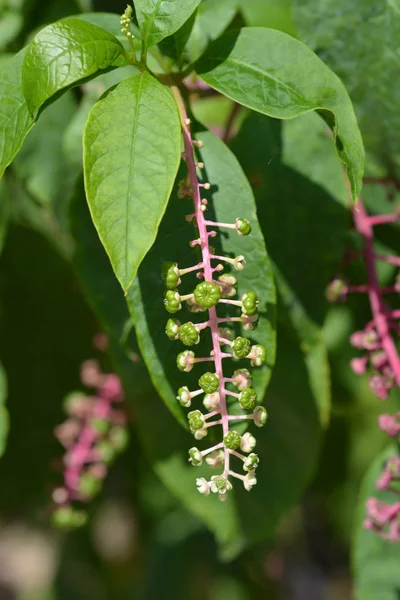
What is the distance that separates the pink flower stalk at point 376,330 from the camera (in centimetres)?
127

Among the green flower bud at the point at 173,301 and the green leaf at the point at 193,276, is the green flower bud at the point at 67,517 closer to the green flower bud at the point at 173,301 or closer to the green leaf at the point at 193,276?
the green leaf at the point at 193,276

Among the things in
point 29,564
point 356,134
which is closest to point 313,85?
point 356,134

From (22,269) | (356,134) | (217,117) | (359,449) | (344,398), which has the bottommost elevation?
(359,449)

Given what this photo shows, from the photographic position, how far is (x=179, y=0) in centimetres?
98

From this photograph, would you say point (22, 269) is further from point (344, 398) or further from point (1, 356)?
point (344, 398)

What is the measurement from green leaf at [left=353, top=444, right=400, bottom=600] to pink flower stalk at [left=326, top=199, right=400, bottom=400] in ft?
0.72

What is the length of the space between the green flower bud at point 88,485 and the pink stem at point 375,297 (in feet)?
2.05

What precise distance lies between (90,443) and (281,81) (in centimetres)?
85

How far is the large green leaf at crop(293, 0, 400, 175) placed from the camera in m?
1.30

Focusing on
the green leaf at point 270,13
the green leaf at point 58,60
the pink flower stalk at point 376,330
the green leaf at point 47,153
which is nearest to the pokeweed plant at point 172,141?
the green leaf at point 58,60

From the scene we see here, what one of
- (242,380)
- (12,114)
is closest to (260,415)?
(242,380)

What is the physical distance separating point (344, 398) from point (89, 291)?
0.87 metres

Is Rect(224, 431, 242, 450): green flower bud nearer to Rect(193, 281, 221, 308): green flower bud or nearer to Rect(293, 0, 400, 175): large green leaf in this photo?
Rect(193, 281, 221, 308): green flower bud

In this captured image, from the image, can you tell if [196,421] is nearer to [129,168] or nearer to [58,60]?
[129,168]
